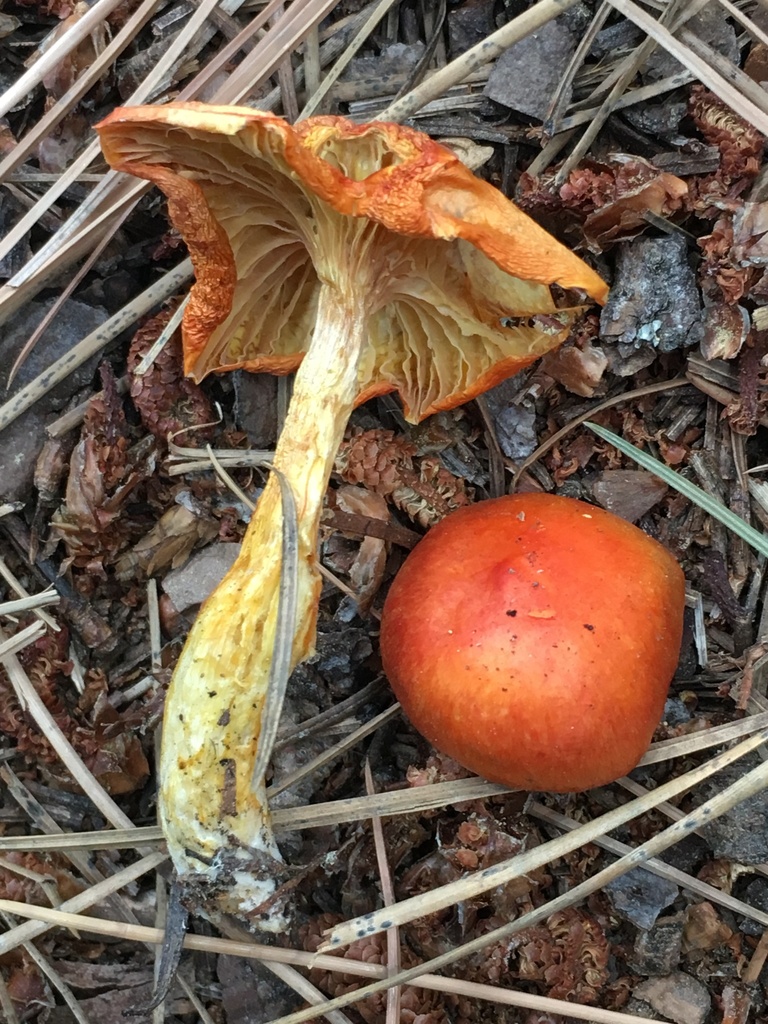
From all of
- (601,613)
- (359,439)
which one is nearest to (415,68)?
(359,439)

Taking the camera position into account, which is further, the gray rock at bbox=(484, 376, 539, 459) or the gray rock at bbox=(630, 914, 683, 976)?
the gray rock at bbox=(484, 376, 539, 459)

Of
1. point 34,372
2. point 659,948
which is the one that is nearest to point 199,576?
point 34,372

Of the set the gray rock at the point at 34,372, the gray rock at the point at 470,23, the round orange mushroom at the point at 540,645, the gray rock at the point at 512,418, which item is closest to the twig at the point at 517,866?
the round orange mushroom at the point at 540,645

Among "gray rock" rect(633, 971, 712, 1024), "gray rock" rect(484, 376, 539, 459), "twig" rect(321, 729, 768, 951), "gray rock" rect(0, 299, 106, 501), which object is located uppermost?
"gray rock" rect(0, 299, 106, 501)

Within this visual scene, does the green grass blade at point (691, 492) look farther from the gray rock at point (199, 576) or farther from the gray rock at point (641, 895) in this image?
the gray rock at point (199, 576)

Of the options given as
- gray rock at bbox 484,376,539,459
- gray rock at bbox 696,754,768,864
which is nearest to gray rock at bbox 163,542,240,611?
gray rock at bbox 484,376,539,459

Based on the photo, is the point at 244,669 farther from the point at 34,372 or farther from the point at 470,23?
the point at 470,23

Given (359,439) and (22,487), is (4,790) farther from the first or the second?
(359,439)

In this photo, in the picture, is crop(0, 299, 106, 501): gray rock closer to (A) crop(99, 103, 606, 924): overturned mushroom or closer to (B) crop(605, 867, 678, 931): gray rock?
(A) crop(99, 103, 606, 924): overturned mushroom
